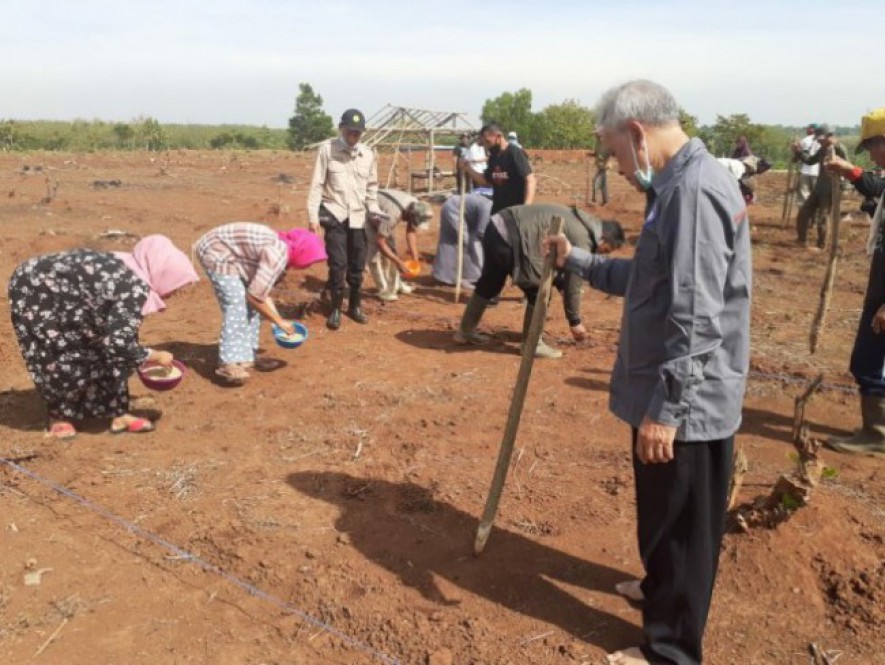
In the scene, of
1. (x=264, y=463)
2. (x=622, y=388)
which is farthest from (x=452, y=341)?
(x=622, y=388)

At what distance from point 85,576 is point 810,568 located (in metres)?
2.88

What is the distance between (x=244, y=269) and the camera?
16.3ft

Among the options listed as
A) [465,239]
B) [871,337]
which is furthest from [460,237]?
[871,337]

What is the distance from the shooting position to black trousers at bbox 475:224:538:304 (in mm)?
5430

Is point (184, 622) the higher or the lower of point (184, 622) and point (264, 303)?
the lower

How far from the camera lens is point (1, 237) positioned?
9820 millimetres

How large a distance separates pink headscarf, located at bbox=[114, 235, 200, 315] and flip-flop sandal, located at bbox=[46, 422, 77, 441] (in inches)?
33.5

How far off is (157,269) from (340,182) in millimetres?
2387

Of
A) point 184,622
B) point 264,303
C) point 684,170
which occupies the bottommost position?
point 184,622

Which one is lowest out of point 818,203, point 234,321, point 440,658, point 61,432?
point 440,658

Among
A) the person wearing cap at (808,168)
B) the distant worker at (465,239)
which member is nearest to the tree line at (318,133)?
the person wearing cap at (808,168)

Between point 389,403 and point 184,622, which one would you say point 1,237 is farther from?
point 184,622

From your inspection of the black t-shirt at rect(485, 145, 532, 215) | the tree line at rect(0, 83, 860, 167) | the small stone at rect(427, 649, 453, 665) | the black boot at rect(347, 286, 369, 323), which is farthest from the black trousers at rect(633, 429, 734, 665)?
the tree line at rect(0, 83, 860, 167)

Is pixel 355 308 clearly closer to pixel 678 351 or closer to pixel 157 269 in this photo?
pixel 157 269
